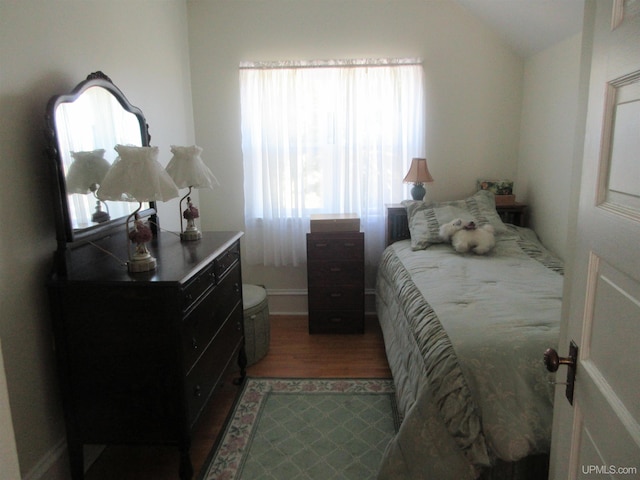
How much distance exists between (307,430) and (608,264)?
1864 millimetres

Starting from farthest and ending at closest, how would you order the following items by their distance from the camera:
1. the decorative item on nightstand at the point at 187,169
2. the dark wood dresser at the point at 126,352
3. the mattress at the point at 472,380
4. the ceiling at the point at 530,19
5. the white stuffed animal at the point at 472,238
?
the white stuffed animal at the point at 472,238 → the ceiling at the point at 530,19 → the decorative item on nightstand at the point at 187,169 → the dark wood dresser at the point at 126,352 → the mattress at the point at 472,380

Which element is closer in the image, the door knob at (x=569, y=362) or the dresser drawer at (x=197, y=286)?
the door knob at (x=569, y=362)

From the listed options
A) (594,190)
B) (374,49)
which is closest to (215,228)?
(374,49)

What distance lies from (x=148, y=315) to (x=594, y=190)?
154 cm

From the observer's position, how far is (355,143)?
11.8ft

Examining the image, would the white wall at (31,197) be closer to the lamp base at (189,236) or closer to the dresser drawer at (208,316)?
the dresser drawer at (208,316)

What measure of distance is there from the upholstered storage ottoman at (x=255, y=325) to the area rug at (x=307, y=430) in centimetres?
26

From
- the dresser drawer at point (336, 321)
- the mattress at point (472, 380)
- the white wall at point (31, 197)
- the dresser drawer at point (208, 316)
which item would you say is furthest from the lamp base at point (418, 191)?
the white wall at point (31, 197)

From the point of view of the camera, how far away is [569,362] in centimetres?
92

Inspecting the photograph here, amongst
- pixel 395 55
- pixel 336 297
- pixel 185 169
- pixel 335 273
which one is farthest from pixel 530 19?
pixel 185 169

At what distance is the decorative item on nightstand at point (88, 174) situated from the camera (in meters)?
1.81

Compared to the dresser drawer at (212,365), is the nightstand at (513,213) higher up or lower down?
higher up

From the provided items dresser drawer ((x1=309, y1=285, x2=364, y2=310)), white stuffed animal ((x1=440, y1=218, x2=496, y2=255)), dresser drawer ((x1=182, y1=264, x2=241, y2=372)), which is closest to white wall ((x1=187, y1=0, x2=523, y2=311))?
white stuffed animal ((x1=440, y1=218, x2=496, y2=255))

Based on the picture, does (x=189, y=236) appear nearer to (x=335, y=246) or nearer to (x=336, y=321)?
(x=335, y=246)
